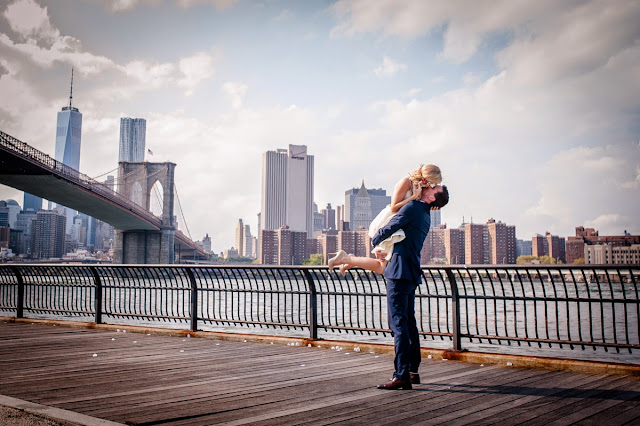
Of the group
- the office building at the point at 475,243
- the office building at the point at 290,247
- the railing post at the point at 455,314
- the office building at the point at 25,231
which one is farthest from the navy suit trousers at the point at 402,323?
the office building at the point at 475,243

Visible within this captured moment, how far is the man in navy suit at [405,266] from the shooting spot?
454 centimetres

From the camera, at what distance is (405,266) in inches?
181

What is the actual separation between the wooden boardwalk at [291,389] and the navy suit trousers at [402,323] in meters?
0.20

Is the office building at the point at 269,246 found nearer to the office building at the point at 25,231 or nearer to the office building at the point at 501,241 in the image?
the office building at the point at 25,231

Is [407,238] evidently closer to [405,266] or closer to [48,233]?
[405,266]

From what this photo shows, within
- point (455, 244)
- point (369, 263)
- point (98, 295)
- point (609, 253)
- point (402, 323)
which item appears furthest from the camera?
point (455, 244)

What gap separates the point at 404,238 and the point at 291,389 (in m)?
1.58

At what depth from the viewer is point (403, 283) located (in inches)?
183

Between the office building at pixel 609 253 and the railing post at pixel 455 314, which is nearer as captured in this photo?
the railing post at pixel 455 314

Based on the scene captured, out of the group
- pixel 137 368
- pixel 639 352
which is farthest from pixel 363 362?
pixel 639 352

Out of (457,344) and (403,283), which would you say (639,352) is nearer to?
(457,344)

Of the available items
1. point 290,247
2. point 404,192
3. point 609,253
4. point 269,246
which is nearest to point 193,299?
point 404,192

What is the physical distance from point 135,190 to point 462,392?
299 feet

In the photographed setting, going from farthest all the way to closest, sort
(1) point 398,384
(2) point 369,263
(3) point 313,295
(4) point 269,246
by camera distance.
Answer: (4) point 269,246 < (3) point 313,295 < (2) point 369,263 < (1) point 398,384
